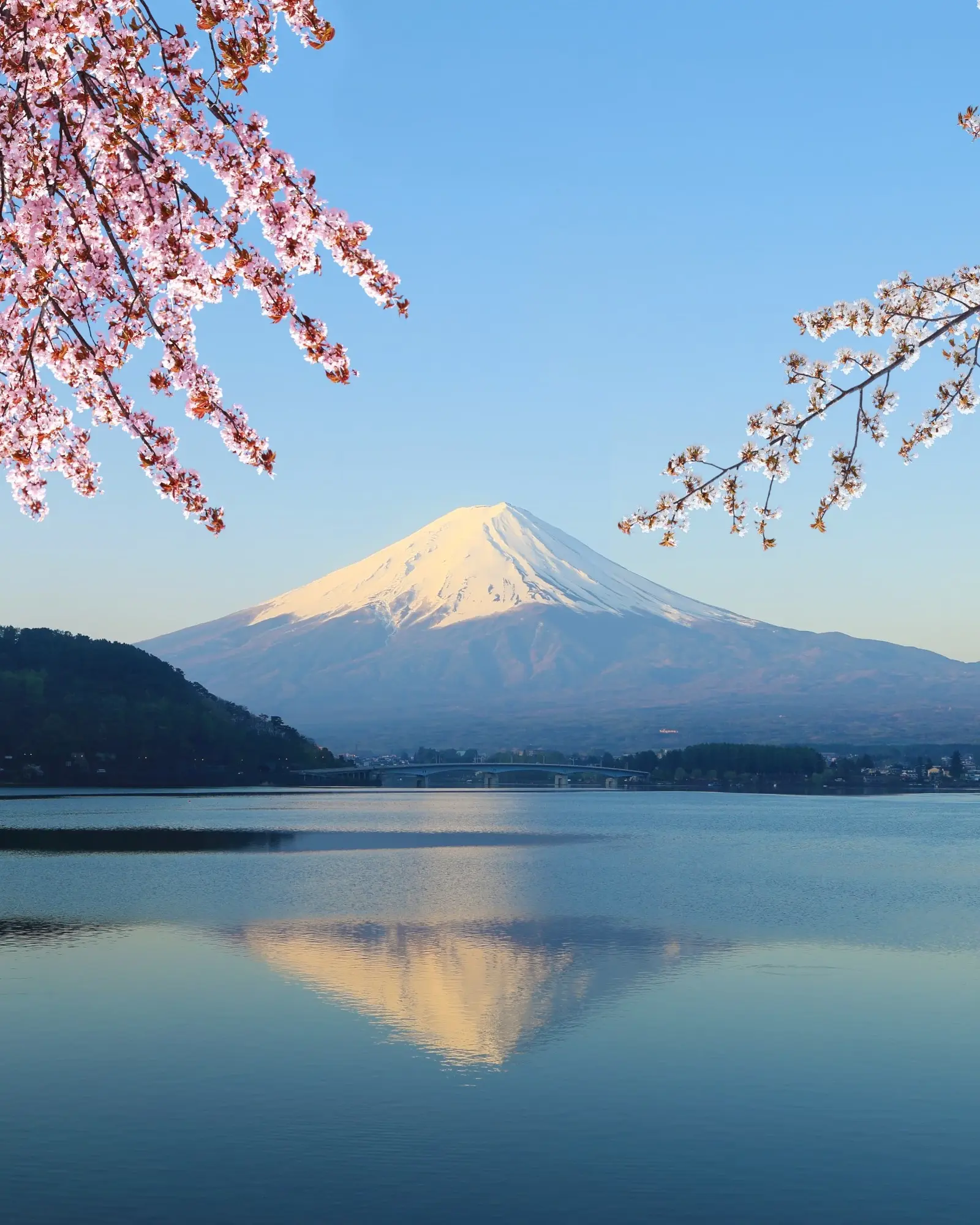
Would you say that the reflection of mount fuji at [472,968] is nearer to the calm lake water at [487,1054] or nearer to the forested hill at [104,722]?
the calm lake water at [487,1054]

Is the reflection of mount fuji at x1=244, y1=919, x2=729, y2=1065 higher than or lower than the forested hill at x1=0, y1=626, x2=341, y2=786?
lower

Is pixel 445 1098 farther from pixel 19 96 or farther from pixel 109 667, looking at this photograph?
pixel 109 667

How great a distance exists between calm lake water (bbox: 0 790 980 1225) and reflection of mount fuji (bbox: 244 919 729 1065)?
0.10 m

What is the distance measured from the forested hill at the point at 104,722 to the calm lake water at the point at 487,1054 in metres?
92.2

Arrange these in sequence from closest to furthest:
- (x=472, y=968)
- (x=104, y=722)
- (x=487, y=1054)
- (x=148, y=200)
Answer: (x=148, y=200), (x=487, y=1054), (x=472, y=968), (x=104, y=722)

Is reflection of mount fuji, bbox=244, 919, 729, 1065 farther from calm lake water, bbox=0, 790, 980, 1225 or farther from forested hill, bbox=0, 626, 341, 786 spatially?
forested hill, bbox=0, 626, 341, 786

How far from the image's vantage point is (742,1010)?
19.2 metres

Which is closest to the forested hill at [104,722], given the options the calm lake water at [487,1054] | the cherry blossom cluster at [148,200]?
the calm lake water at [487,1054]

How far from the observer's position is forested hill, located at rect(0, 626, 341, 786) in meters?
127

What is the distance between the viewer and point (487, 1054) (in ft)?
54.7

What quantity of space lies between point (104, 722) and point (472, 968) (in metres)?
114

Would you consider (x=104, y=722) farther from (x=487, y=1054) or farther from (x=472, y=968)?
(x=487, y=1054)

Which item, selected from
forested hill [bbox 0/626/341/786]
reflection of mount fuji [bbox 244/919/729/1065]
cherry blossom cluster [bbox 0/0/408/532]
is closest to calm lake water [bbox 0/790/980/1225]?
reflection of mount fuji [bbox 244/919/729/1065]

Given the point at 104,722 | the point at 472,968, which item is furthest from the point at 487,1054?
the point at 104,722
